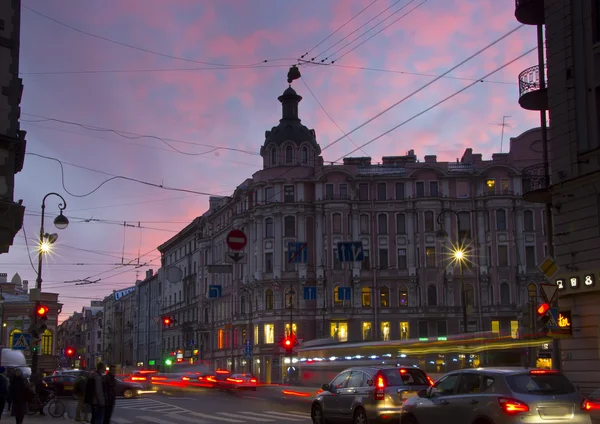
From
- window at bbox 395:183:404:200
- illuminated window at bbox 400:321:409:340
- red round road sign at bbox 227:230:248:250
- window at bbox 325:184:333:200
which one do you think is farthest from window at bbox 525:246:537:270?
red round road sign at bbox 227:230:248:250

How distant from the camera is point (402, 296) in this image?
71188mm

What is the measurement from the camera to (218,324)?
84.7 metres

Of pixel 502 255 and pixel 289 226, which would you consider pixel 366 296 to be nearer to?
pixel 289 226

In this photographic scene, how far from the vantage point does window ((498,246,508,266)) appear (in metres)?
70.2

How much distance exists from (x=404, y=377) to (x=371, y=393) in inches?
37.7

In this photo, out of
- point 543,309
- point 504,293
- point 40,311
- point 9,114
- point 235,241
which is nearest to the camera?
point 543,309

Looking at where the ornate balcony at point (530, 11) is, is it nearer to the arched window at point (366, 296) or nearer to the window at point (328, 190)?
the window at point (328, 190)

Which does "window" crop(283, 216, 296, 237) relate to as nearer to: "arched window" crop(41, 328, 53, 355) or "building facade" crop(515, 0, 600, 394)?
"arched window" crop(41, 328, 53, 355)

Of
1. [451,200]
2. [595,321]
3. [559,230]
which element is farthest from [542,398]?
[451,200]

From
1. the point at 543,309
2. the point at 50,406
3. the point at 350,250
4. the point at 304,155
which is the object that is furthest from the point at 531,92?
the point at 304,155

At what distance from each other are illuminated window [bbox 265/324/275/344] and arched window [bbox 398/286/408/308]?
1180cm

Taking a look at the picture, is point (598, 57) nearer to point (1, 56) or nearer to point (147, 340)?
point (1, 56)

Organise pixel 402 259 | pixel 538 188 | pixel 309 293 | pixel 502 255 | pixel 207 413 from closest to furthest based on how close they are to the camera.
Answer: pixel 538 188 < pixel 207 413 < pixel 309 293 < pixel 502 255 < pixel 402 259

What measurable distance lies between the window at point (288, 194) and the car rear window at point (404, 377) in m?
54.1
